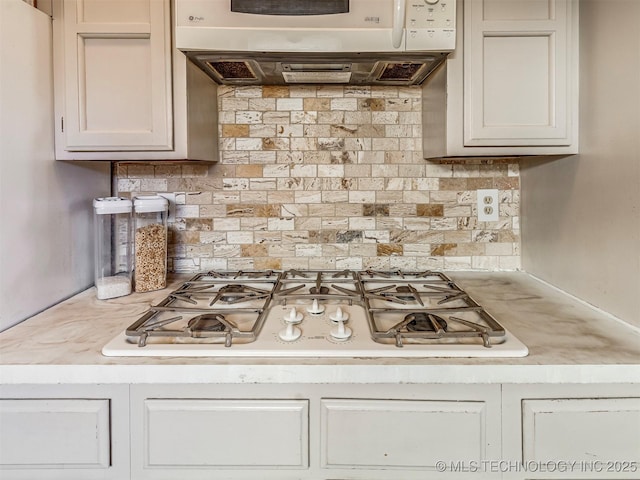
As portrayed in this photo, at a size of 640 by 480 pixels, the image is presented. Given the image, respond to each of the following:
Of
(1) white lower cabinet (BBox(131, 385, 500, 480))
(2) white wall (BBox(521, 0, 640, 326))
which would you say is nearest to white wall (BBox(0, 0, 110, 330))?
(1) white lower cabinet (BBox(131, 385, 500, 480))

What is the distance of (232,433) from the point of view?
88 centimetres

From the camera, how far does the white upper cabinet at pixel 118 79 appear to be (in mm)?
1205

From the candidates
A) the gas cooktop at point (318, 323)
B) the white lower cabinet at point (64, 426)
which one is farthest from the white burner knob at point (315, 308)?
the white lower cabinet at point (64, 426)

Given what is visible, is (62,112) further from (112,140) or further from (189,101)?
(189,101)

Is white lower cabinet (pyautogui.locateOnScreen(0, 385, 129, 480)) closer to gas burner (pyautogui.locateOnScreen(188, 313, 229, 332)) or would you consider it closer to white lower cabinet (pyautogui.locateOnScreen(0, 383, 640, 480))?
white lower cabinet (pyautogui.locateOnScreen(0, 383, 640, 480))

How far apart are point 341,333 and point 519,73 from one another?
0.97 metres

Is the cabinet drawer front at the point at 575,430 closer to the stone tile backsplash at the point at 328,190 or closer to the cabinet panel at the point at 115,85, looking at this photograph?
the stone tile backsplash at the point at 328,190

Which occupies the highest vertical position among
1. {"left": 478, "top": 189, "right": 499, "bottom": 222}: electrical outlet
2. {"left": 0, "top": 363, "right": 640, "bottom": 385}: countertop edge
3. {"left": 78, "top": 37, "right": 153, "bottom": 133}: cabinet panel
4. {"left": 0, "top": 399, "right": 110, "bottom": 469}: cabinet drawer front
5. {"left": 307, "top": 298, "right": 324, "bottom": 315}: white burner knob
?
{"left": 78, "top": 37, "right": 153, "bottom": 133}: cabinet panel

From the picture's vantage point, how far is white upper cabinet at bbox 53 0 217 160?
3.95 feet

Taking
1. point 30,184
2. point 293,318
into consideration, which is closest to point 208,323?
point 293,318

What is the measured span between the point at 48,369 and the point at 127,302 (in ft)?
1.39

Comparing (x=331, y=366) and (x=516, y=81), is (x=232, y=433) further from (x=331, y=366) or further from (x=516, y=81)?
(x=516, y=81)

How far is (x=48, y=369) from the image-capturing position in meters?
0.86

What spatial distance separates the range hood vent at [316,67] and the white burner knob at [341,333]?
2.64 ft
